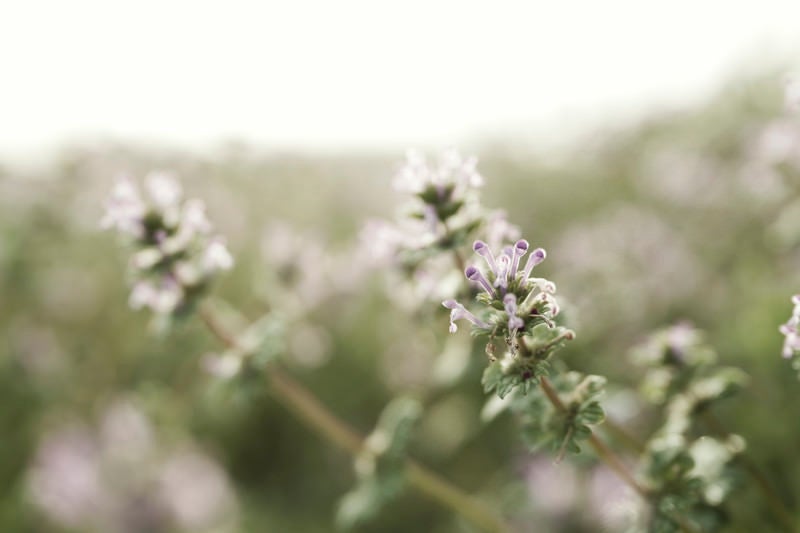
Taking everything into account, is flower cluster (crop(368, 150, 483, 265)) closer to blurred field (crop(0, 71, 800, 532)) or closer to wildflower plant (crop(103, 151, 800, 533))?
wildflower plant (crop(103, 151, 800, 533))

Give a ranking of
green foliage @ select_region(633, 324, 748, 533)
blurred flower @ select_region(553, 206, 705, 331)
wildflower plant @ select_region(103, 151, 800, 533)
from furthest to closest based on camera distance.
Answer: blurred flower @ select_region(553, 206, 705, 331) → green foliage @ select_region(633, 324, 748, 533) → wildflower plant @ select_region(103, 151, 800, 533)

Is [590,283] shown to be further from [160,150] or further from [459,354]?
[160,150]

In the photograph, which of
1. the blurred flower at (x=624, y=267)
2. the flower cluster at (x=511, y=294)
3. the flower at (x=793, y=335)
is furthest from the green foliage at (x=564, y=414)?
the blurred flower at (x=624, y=267)

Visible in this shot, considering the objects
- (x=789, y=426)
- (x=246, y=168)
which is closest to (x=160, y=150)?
(x=246, y=168)

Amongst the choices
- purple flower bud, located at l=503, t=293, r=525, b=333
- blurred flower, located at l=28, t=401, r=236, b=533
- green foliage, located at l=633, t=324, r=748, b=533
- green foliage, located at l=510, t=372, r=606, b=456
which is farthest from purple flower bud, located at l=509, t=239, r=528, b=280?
blurred flower, located at l=28, t=401, r=236, b=533

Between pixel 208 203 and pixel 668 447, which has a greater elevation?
pixel 208 203

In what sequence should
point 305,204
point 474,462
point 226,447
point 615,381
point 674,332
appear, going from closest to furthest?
point 674,332
point 615,381
point 474,462
point 226,447
point 305,204

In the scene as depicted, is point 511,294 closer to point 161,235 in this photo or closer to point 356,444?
point 161,235
